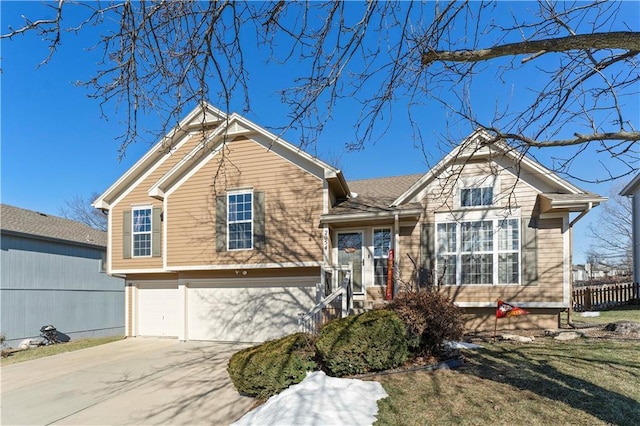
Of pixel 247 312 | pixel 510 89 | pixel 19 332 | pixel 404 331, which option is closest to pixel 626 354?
pixel 404 331

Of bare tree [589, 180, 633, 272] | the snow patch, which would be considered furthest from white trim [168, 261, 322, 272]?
bare tree [589, 180, 633, 272]

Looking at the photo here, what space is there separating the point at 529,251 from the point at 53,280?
20512mm

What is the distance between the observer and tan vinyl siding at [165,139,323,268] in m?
11.1

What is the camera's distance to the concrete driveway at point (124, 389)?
582 cm

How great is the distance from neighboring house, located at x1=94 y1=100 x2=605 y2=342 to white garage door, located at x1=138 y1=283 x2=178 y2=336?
0.04 meters

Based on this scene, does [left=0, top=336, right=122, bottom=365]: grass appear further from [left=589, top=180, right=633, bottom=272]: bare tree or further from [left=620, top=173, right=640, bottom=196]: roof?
[left=589, top=180, right=633, bottom=272]: bare tree

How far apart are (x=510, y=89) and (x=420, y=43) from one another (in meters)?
1.99

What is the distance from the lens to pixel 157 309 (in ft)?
45.4

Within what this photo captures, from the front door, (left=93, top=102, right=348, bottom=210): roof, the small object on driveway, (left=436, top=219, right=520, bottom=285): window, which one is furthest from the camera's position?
the small object on driveway

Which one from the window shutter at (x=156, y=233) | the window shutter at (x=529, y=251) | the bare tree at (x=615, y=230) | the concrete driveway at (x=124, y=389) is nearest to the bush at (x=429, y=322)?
the concrete driveway at (x=124, y=389)

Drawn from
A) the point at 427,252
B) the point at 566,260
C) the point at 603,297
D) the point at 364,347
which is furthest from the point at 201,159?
the point at 603,297

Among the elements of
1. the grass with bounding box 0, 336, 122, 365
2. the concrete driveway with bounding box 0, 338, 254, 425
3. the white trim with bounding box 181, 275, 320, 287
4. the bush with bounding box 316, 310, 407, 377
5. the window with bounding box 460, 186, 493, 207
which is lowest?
the grass with bounding box 0, 336, 122, 365

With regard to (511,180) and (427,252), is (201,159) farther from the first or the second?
(511,180)

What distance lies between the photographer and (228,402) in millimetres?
6180
